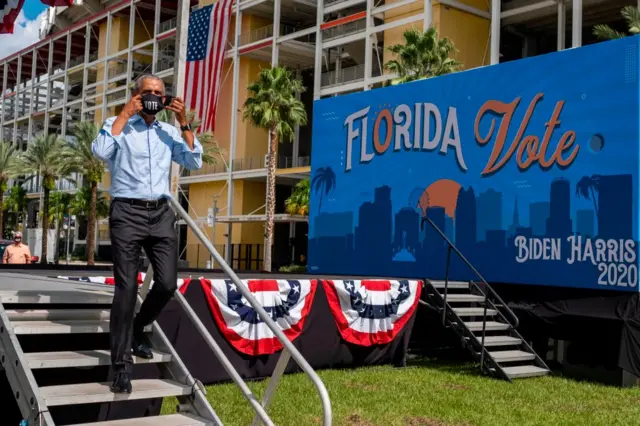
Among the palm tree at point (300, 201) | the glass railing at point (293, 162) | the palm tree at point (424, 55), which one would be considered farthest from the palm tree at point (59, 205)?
the palm tree at point (424, 55)

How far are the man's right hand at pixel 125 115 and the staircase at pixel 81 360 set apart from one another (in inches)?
29.2

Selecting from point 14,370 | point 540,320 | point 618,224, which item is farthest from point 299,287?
point 14,370

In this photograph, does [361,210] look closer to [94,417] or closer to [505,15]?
[94,417]

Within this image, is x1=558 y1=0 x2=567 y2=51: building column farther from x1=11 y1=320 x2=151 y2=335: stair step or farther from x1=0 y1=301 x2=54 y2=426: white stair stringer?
x1=0 y1=301 x2=54 y2=426: white stair stringer

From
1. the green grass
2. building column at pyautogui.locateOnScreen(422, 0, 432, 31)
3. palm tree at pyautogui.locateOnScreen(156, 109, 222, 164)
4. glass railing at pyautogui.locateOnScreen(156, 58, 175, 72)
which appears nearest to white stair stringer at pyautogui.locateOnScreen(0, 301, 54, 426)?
the green grass

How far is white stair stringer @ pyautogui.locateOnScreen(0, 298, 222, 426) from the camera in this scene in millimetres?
4512

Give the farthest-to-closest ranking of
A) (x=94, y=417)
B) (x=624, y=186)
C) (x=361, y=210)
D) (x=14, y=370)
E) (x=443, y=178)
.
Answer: (x=361, y=210), (x=443, y=178), (x=624, y=186), (x=94, y=417), (x=14, y=370)

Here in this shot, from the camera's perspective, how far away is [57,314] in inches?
218

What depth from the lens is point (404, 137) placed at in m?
13.3

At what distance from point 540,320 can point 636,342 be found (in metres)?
1.53

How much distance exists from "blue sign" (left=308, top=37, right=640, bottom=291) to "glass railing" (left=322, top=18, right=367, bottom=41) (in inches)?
1099

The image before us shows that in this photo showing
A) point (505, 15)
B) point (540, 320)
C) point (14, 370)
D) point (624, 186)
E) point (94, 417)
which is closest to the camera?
point (14, 370)

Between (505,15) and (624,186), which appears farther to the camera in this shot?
(505,15)

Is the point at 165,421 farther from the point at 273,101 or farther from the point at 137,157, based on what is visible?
the point at 273,101
